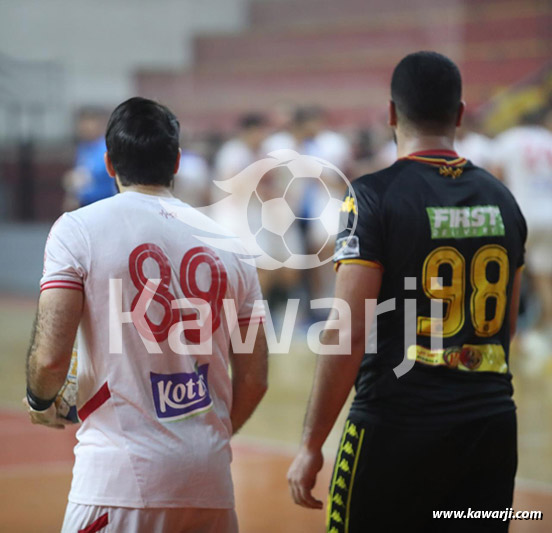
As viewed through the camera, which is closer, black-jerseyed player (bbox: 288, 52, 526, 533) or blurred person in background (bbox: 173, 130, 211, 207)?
black-jerseyed player (bbox: 288, 52, 526, 533)

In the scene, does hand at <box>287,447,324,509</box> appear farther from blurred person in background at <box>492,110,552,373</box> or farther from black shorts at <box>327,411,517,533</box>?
blurred person in background at <box>492,110,552,373</box>

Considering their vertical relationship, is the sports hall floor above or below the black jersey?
below

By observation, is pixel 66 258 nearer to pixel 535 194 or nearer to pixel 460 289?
pixel 460 289

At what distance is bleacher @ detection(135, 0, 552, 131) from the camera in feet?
48.0

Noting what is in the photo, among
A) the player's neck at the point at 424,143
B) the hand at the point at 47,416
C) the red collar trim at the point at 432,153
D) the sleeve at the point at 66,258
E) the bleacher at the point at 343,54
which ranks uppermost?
the bleacher at the point at 343,54

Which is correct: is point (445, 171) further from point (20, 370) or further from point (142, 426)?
point (20, 370)

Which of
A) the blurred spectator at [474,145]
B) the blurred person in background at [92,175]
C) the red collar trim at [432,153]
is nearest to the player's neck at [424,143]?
the red collar trim at [432,153]

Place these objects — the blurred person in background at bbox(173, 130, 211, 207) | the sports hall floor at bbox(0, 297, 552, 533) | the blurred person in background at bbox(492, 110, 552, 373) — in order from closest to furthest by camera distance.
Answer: the sports hall floor at bbox(0, 297, 552, 533) → the blurred person in background at bbox(492, 110, 552, 373) → the blurred person in background at bbox(173, 130, 211, 207)

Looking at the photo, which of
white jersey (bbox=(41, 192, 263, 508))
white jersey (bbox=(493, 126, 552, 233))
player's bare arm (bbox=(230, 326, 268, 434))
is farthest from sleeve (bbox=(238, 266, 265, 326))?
white jersey (bbox=(493, 126, 552, 233))

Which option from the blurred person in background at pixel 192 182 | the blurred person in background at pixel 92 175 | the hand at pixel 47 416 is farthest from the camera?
the blurred person in background at pixel 192 182

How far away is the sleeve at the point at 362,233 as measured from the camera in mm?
2719

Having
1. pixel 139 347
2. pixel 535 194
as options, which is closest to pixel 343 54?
pixel 535 194

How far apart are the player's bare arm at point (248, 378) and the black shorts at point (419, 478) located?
0.34m

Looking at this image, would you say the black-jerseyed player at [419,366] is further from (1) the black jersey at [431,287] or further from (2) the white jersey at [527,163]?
(2) the white jersey at [527,163]
